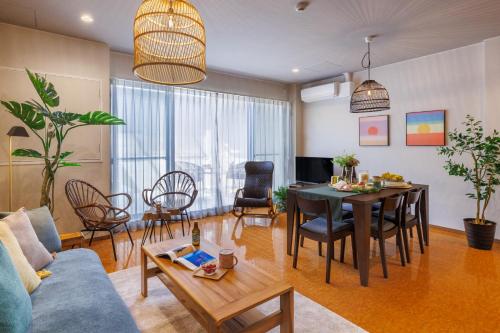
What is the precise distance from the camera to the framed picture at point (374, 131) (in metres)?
4.96

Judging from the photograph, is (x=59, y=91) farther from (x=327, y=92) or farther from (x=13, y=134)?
(x=327, y=92)

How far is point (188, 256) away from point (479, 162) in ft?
12.6

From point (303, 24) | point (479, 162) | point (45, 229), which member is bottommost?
point (45, 229)

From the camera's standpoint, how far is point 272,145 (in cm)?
617

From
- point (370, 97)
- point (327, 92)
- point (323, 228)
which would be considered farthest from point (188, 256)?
point (327, 92)

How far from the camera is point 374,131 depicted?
5113 mm

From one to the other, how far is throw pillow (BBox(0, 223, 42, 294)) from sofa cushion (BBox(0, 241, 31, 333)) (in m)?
0.26

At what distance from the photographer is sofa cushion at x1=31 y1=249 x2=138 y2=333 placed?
1.37 meters

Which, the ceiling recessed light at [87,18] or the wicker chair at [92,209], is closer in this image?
the ceiling recessed light at [87,18]

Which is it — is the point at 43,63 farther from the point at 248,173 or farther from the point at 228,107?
the point at 248,173

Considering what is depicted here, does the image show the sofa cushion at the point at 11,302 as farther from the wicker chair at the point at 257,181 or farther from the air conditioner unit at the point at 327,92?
the air conditioner unit at the point at 327,92

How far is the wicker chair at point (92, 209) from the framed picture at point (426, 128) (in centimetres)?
453

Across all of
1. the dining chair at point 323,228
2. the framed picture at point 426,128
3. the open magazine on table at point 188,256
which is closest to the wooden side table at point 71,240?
the open magazine on table at point 188,256

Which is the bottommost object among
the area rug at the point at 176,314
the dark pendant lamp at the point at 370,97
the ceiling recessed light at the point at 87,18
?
the area rug at the point at 176,314
